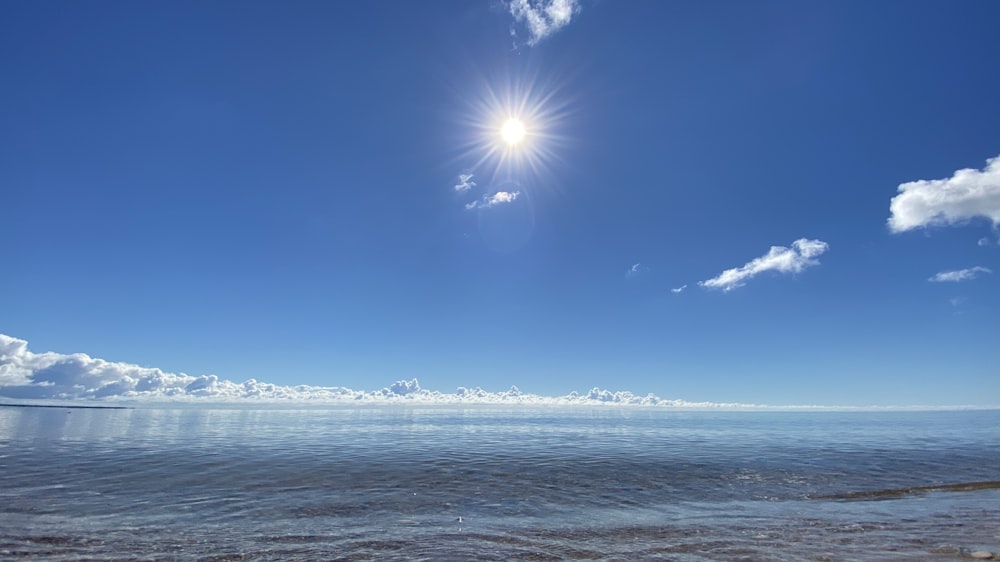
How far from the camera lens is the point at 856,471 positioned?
99.0 feet

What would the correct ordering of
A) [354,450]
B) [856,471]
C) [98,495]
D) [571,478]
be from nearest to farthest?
[98,495] → [571,478] → [856,471] → [354,450]

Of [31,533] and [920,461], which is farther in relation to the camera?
[920,461]

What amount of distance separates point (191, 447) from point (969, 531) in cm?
5471

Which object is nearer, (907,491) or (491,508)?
(491,508)

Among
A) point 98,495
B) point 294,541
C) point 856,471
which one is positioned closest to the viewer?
point 294,541

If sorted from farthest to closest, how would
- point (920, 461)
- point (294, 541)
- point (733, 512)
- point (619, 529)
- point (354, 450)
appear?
1. point (354, 450)
2. point (920, 461)
3. point (733, 512)
4. point (619, 529)
5. point (294, 541)

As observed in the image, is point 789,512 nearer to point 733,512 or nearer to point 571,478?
point 733,512

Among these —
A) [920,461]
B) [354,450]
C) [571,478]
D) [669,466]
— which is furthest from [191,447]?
[920,461]

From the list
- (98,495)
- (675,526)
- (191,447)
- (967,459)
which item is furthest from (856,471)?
(191,447)

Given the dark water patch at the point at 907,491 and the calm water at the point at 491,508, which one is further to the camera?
the dark water patch at the point at 907,491

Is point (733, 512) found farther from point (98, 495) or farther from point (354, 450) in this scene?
point (354, 450)

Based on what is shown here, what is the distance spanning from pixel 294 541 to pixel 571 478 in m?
17.5

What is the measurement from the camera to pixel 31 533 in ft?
47.4

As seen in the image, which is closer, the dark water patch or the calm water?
the calm water
